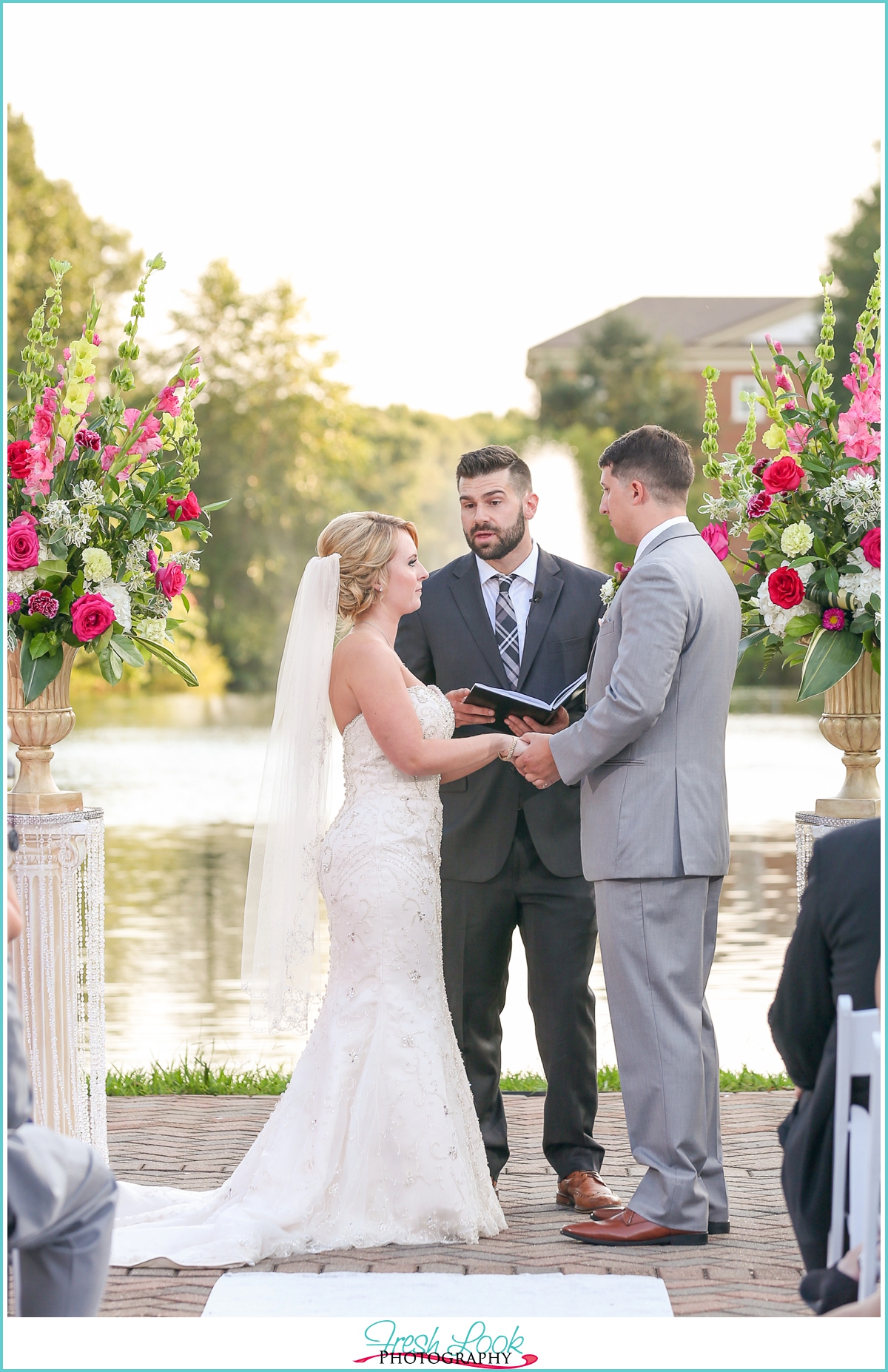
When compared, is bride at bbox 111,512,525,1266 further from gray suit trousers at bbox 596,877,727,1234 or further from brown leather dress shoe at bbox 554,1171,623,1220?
gray suit trousers at bbox 596,877,727,1234

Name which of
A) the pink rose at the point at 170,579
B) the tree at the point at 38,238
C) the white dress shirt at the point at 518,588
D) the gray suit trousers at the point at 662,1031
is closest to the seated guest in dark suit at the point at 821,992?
the gray suit trousers at the point at 662,1031

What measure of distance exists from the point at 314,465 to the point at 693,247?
11072mm

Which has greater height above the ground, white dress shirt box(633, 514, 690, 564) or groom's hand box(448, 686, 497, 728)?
white dress shirt box(633, 514, 690, 564)

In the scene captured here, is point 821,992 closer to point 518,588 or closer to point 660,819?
point 660,819

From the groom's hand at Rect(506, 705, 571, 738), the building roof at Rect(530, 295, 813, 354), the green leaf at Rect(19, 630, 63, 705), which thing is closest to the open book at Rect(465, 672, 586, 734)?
the groom's hand at Rect(506, 705, 571, 738)

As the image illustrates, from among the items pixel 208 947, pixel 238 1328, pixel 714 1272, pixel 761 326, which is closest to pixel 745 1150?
pixel 714 1272

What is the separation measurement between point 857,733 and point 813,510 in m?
0.71

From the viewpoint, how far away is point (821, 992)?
2.76m

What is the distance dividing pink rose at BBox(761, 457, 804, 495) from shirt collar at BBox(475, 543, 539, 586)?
2.68 ft

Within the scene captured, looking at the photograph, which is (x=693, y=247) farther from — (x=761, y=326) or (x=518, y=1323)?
(x=518, y=1323)

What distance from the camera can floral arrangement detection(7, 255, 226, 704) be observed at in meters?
4.10

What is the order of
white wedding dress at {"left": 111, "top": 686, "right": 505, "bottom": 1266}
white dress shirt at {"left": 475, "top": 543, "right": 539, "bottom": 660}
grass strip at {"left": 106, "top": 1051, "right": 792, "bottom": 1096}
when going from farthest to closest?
grass strip at {"left": 106, "top": 1051, "right": 792, "bottom": 1096}
white dress shirt at {"left": 475, "top": 543, "right": 539, "bottom": 660}
white wedding dress at {"left": 111, "top": 686, "right": 505, "bottom": 1266}

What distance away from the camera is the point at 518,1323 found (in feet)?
9.77

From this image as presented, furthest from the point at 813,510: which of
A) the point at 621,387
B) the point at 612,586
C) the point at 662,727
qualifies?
the point at 621,387
